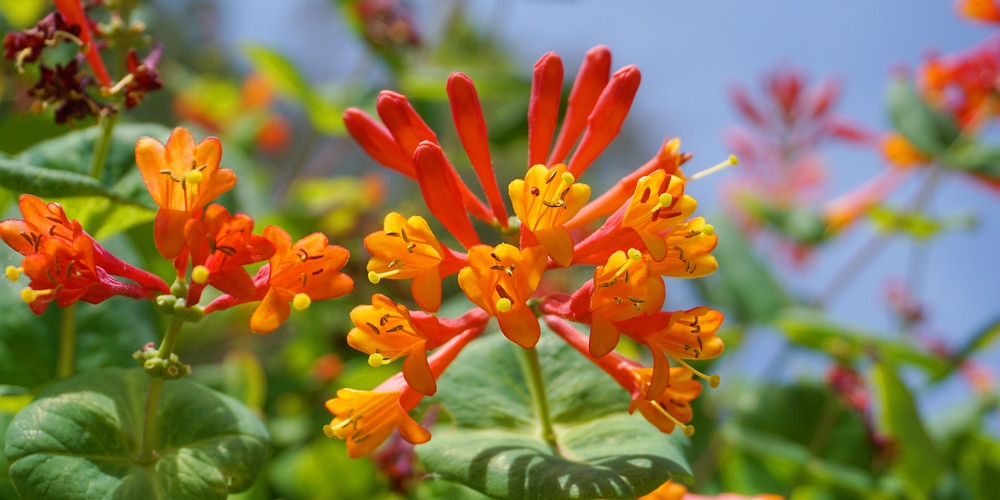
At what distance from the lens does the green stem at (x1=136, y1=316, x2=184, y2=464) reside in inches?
32.1

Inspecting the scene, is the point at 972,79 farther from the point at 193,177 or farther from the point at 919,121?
the point at 193,177

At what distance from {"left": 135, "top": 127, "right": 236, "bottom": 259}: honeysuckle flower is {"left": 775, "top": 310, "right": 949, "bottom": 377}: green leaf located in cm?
117

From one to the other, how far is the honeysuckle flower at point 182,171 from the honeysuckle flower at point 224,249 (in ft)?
0.13

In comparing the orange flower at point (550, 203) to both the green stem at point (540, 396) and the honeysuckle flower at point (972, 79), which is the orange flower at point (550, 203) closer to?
the green stem at point (540, 396)

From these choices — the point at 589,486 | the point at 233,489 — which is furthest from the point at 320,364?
the point at 589,486

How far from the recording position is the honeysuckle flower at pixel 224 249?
2.55ft

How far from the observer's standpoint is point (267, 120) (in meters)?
2.40

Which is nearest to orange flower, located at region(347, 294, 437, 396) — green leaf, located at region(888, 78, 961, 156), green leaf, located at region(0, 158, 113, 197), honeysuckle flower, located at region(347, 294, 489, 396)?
honeysuckle flower, located at region(347, 294, 489, 396)

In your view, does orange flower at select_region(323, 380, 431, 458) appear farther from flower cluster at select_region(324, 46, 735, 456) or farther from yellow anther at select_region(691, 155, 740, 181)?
yellow anther at select_region(691, 155, 740, 181)

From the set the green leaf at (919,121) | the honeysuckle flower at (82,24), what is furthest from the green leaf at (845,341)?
the honeysuckle flower at (82,24)

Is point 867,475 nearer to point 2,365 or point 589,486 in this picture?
point 589,486

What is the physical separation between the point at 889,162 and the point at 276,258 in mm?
1696

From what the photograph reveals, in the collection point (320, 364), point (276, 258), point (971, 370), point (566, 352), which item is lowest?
point (971, 370)

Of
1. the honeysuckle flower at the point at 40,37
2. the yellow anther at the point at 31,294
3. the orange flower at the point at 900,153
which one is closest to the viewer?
the yellow anther at the point at 31,294
